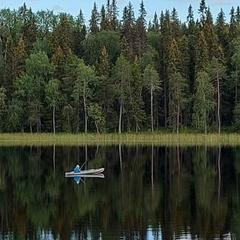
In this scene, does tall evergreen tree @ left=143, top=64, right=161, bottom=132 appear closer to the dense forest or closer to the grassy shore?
the dense forest

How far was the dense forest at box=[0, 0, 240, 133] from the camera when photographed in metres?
110

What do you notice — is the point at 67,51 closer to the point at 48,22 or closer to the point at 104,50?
the point at 104,50

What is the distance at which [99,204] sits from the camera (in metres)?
36.1

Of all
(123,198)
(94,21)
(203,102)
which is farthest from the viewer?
(94,21)

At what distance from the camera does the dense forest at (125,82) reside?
110 m

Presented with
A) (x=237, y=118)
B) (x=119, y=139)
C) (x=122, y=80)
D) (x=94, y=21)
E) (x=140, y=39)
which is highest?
(x=94, y=21)

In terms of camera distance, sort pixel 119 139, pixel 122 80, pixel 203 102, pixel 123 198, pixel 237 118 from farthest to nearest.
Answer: pixel 122 80
pixel 237 118
pixel 203 102
pixel 119 139
pixel 123 198

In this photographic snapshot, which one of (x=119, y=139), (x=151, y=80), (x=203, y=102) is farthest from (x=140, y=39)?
(x=119, y=139)

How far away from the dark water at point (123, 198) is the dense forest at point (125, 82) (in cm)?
4334

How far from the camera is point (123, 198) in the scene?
3819 cm

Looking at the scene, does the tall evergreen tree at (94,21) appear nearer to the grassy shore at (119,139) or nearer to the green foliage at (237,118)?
the green foliage at (237,118)

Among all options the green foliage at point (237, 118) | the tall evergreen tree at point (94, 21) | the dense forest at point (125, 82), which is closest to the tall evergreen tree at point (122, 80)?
the dense forest at point (125, 82)

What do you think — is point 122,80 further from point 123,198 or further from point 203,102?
point 123,198

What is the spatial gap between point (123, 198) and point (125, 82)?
2886 inches
